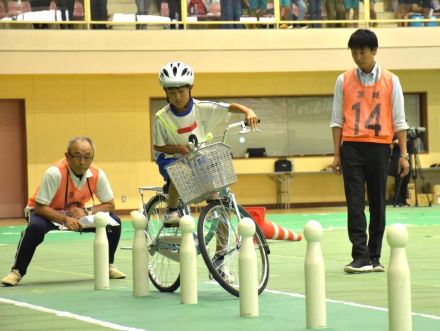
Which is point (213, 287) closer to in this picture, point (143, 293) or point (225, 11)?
point (143, 293)

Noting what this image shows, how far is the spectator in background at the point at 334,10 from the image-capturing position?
1144 inches

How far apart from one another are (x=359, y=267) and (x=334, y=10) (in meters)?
18.3

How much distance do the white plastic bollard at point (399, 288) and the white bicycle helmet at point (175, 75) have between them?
12.9 ft

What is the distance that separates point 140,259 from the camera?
388 inches

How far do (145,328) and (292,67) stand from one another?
2138cm

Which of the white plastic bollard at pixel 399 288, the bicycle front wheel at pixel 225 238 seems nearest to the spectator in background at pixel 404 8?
the bicycle front wheel at pixel 225 238

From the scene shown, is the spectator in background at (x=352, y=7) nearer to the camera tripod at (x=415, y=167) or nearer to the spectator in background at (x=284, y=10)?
the spectator in background at (x=284, y=10)

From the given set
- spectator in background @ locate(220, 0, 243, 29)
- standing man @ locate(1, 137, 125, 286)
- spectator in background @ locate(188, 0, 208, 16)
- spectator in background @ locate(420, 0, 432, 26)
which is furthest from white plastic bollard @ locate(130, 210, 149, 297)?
spectator in background @ locate(420, 0, 432, 26)

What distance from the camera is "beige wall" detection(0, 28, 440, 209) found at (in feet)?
90.7

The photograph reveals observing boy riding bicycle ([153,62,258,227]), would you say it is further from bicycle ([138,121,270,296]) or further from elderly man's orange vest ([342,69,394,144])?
elderly man's orange vest ([342,69,394,144])

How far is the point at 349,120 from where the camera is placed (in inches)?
465

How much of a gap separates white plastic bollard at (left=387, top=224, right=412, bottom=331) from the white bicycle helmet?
3926 mm

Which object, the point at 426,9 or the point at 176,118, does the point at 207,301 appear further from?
the point at 426,9

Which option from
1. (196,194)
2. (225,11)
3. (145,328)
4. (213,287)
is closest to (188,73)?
(196,194)
